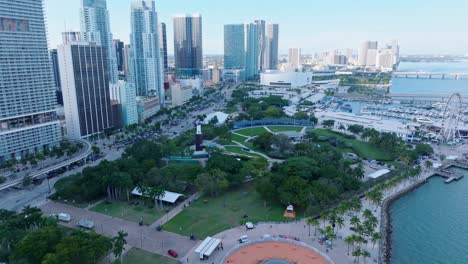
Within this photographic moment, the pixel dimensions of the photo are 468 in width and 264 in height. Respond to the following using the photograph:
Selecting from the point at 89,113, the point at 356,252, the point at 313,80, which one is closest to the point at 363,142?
the point at 356,252

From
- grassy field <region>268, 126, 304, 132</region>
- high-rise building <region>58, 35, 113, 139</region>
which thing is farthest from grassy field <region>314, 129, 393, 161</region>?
high-rise building <region>58, 35, 113, 139</region>

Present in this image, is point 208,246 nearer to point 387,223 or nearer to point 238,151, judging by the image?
point 387,223

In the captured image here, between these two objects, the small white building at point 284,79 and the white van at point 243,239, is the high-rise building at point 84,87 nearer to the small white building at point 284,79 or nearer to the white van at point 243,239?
the white van at point 243,239

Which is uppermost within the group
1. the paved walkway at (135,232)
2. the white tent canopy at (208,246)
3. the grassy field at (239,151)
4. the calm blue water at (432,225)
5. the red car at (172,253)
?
the grassy field at (239,151)

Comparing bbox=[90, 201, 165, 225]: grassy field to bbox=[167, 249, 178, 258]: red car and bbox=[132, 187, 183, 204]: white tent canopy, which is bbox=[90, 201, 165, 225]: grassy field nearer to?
bbox=[132, 187, 183, 204]: white tent canopy

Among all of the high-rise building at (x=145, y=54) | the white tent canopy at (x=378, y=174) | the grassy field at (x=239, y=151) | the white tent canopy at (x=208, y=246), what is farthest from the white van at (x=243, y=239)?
the high-rise building at (x=145, y=54)
